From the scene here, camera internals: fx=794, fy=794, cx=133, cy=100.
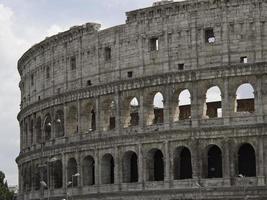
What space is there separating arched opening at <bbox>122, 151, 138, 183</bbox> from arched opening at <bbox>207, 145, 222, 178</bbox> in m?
5.00

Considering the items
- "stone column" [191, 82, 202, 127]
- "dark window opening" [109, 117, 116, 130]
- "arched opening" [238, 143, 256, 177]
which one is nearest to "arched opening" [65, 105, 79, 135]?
"dark window opening" [109, 117, 116, 130]

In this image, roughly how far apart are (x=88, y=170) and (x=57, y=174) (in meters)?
4.32

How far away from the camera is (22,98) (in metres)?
60.1

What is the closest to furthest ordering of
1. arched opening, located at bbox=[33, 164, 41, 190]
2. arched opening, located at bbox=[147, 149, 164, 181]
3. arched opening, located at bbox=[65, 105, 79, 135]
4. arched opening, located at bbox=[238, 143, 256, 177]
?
1. arched opening, located at bbox=[238, 143, 256, 177]
2. arched opening, located at bbox=[147, 149, 164, 181]
3. arched opening, located at bbox=[65, 105, 79, 135]
4. arched opening, located at bbox=[33, 164, 41, 190]

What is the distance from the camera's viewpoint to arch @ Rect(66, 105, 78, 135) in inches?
2019

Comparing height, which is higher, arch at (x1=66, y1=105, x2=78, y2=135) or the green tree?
arch at (x1=66, y1=105, x2=78, y2=135)

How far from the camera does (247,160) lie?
142ft

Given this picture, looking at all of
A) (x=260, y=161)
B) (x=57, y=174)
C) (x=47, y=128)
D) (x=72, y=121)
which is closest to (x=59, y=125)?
(x=72, y=121)

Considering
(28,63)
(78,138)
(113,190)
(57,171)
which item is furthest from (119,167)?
(28,63)

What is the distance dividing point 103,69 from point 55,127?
22.4 ft

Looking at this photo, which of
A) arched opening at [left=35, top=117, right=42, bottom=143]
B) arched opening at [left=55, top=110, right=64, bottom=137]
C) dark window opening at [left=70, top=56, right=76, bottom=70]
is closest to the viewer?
dark window opening at [left=70, top=56, right=76, bottom=70]

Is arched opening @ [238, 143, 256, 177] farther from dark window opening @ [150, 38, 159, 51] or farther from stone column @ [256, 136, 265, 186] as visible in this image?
dark window opening @ [150, 38, 159, 51]

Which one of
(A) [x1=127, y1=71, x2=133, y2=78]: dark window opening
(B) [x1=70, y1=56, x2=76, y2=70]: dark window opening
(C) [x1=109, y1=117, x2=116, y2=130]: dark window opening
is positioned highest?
(B) [x1=70, y1=56, x2=76, y2=70]: dark window opening

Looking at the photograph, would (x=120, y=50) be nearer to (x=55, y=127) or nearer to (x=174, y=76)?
(x=174, y=76)
